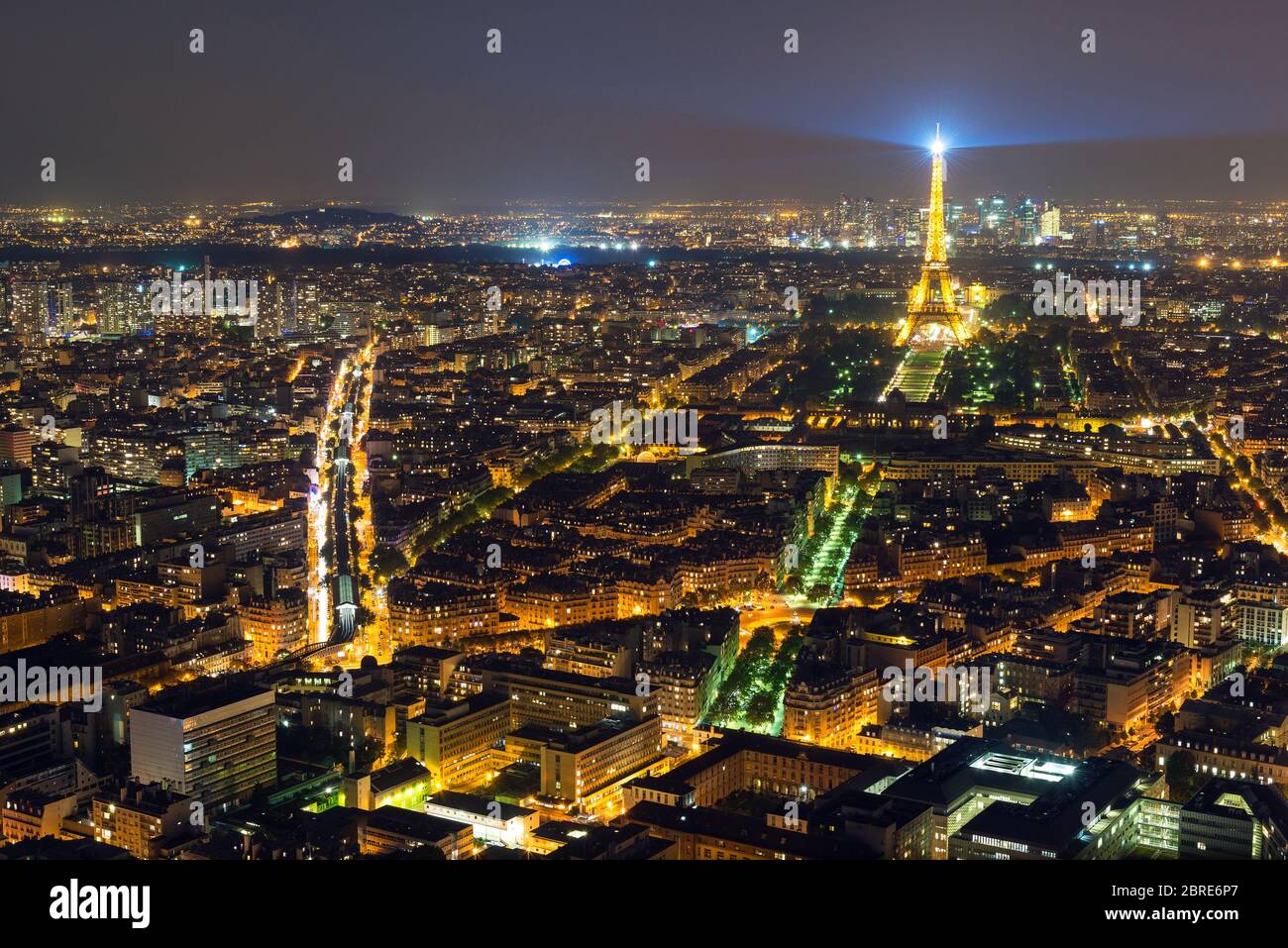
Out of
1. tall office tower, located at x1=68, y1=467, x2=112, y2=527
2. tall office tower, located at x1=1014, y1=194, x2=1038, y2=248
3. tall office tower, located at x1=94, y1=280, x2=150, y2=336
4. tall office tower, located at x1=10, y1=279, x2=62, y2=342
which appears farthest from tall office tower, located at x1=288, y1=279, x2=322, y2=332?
tall office tower, located at x1=1014, y1=194, x2=1038, y2=248

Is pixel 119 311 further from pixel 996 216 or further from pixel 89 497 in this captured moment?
pixel 996 216

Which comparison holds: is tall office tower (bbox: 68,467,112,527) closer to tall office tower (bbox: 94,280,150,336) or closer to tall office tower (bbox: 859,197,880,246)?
tall office tower (bbox: 94,280,150,336)

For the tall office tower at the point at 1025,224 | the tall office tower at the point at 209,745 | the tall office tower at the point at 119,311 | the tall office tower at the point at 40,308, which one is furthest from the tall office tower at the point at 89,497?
the tall office tower at the point at 1025,224

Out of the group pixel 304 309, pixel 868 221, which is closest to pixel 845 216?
pixel 868 221

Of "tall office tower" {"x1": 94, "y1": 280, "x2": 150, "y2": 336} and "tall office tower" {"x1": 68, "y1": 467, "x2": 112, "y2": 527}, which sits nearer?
"tall office tower" {"x1": 68, "y1": 467, "x2": 112, "y2": 527}

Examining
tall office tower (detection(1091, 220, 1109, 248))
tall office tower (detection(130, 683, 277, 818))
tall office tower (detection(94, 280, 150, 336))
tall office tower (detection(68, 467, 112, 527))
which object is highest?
tall office tower (detection(1091, 220, 1109, 248))

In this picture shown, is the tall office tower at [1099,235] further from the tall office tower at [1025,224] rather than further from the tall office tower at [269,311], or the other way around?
the tall office tower at [269,311]
